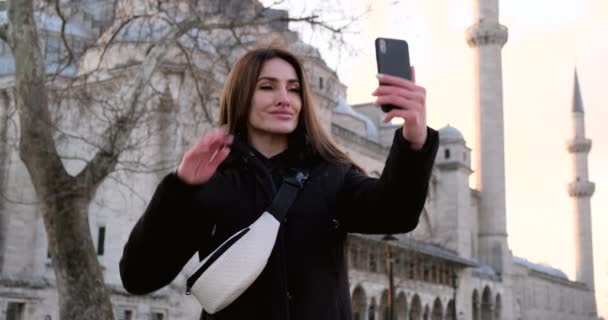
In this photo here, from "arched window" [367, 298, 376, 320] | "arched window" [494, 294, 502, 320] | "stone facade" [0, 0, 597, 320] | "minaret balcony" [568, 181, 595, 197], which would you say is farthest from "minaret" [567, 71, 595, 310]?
"arched window" [367, 298, 376, 320]

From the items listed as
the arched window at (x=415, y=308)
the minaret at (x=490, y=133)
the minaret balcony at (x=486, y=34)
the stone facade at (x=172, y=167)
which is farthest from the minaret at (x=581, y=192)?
the arched window at (x=415, y=308)

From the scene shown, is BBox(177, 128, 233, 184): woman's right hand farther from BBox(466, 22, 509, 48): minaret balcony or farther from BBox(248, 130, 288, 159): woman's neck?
BBox(466, 22, 509, 48): minaret balcony

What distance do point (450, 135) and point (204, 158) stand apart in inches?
1931

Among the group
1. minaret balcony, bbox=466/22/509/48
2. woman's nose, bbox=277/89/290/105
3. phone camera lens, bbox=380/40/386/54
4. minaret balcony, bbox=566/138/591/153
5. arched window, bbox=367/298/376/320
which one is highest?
minaret balcony, bbox=466/22/509/48

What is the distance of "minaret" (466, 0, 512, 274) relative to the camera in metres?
50.6

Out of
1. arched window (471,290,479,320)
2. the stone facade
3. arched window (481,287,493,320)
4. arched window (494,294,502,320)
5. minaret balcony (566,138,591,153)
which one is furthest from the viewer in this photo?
minaret balcony (566,138,591,153)

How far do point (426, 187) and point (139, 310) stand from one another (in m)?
19.0

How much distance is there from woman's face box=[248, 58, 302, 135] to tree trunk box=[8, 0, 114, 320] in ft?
28.4

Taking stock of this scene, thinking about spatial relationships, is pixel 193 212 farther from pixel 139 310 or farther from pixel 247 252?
pixel 139 310

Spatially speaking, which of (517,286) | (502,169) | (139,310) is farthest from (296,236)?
(517,286)

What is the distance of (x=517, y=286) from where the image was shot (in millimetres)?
59875

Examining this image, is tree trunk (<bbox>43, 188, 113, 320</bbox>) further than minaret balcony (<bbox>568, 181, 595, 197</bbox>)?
No

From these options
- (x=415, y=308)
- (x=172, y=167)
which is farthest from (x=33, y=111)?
(x=415, y=308)

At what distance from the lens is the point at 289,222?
2039mm
